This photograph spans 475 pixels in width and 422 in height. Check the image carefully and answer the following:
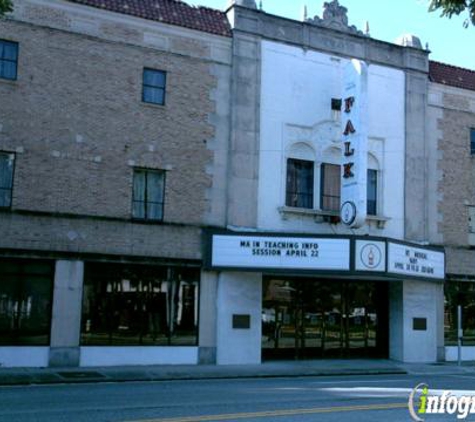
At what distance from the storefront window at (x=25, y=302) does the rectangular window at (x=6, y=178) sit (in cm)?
178

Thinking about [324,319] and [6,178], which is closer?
[6,178]

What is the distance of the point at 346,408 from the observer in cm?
1298

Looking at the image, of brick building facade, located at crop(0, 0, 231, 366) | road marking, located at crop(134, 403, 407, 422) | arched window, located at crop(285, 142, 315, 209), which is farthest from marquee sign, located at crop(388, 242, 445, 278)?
road marking, located at crop(134, 403, 407, 422)

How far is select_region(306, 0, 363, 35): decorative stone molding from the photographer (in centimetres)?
2595

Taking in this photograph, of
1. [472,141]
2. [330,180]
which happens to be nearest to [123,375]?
[330,180]

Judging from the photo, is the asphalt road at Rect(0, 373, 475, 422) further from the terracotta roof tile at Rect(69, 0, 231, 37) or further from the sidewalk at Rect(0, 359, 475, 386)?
the terracotta roof tile at Rect(69, 0, 231, 37)

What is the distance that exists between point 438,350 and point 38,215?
15.8m

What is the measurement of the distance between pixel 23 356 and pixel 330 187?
1201cm

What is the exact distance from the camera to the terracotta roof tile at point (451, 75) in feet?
93.0

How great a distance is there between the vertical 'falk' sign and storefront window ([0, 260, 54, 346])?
994 cm

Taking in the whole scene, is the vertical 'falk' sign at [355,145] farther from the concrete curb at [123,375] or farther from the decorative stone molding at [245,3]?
the concrete curb at [123,375]

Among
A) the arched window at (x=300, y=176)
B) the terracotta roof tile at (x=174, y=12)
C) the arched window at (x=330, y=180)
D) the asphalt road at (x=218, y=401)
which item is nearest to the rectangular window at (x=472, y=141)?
the arched window at (x=330, y=180)

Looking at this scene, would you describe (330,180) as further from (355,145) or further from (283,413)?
(283,413)

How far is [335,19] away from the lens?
2627 centimetres
